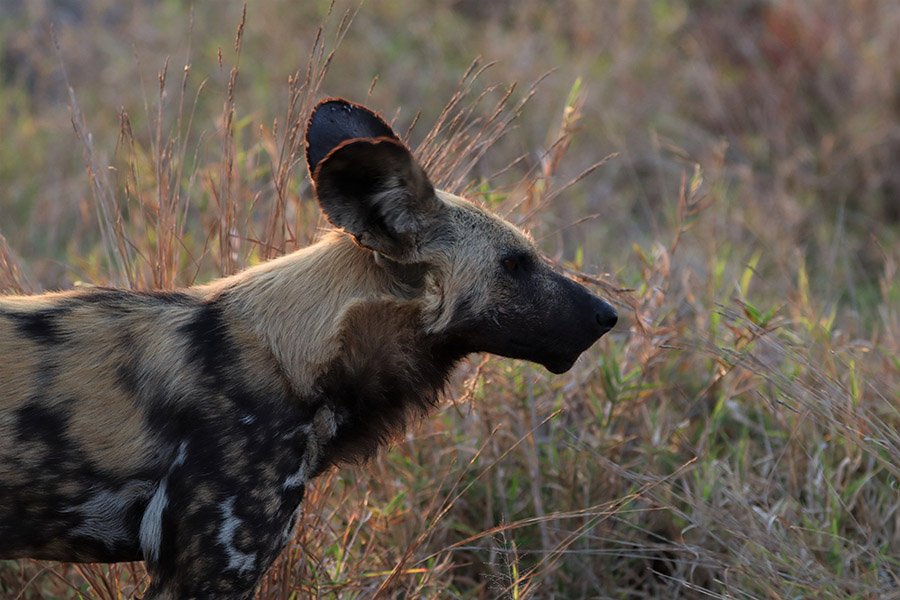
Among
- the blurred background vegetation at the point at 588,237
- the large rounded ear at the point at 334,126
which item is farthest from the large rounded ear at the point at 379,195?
the blurred background vegetation at the point at 588,237

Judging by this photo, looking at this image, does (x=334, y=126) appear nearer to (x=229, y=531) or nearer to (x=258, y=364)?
(x=258, y=364)

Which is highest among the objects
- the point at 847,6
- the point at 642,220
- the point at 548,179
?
the point at 548,179

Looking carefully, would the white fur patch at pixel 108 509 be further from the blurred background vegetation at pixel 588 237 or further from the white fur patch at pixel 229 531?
the blurred background vegetation at pixel 588 237

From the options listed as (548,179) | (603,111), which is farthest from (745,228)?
(548,179)

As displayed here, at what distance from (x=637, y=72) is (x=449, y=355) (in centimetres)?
505

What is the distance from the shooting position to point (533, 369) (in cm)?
364

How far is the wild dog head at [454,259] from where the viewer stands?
2516mm

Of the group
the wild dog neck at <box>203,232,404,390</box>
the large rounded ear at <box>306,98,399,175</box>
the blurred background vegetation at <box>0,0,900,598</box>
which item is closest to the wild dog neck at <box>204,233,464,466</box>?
the wild dog neck at <box>203,232,404,390</box>

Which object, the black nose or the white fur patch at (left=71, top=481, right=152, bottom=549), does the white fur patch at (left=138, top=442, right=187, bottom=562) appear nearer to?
the white fur patch at (left=71, top=481, right=152, bottom=549)

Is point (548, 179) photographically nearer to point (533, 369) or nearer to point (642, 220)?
point (533, 369)

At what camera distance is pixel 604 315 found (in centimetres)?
277

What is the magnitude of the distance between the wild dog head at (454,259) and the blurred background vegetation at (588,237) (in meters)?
0.27

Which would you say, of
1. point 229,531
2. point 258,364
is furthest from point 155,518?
point 258,364

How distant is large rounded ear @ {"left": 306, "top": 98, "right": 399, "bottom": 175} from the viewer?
270cm
